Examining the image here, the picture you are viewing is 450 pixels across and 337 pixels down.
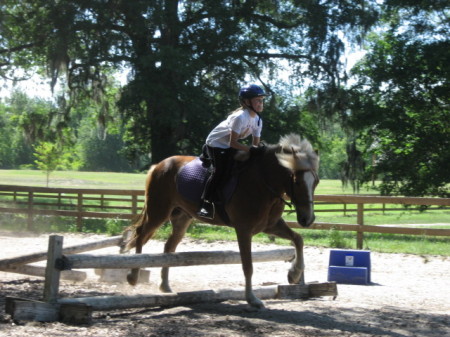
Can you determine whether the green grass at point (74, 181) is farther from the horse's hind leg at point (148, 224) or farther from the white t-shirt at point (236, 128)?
the white t-shirt at point (236, 128)

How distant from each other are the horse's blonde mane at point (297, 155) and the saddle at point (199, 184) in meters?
0.69

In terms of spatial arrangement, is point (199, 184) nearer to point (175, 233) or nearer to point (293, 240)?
point (175, 233)

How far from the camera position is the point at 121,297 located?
23.2ft

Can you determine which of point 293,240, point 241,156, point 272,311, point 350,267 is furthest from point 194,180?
point 350,267

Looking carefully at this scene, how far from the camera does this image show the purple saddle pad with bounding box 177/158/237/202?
7.95 m

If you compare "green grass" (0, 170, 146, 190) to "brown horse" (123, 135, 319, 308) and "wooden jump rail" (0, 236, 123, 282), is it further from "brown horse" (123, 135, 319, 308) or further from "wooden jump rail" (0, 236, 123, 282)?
"brown horse" (123, 135, 319, 308)

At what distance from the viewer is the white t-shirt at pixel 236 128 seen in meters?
7.55

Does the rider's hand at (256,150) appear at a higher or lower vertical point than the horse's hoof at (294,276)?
higher

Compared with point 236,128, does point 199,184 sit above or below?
below

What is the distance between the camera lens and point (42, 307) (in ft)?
21.2

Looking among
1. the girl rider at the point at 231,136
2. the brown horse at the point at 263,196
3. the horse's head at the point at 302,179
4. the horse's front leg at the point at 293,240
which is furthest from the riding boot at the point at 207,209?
the horse's head at the point at 302,179

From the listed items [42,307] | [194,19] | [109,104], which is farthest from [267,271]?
[109,104]

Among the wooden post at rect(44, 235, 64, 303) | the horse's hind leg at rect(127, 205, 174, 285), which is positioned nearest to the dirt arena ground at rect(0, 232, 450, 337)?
the wooden post at rect(44, 235, 64, 303)

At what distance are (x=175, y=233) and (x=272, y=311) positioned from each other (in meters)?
2.05
